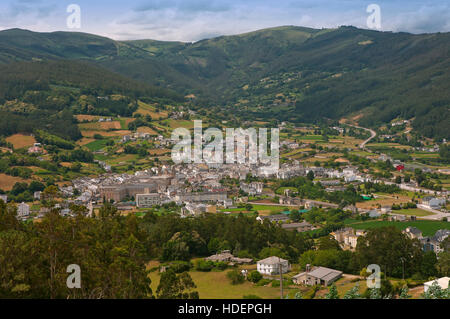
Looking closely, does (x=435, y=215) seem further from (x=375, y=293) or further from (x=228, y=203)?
(x=375, y=293)

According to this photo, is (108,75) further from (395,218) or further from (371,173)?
(395,218)

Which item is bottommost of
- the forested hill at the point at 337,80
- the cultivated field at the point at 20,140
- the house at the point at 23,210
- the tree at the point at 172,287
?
the house at the point at 23,210

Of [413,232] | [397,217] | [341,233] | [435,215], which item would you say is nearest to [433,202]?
[435,215]

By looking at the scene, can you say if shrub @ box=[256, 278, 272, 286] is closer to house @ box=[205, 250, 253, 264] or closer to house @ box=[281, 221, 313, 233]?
house @ box=[205, 250, 253, 264]

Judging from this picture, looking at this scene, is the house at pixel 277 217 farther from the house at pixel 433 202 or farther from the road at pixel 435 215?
the house at pixel 433 202

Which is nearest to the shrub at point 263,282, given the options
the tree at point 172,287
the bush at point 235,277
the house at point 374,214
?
the bush at point 235,277

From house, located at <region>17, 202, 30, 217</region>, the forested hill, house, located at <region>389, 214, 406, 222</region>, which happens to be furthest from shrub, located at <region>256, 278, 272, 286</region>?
the forested hill
